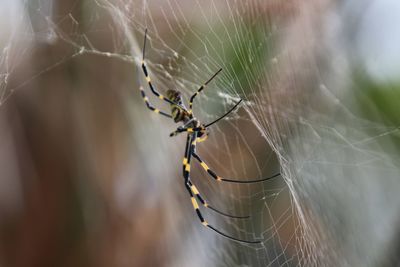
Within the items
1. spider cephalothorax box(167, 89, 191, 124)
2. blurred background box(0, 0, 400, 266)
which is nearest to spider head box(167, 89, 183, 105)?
spider cephalothorax box(167, 89, 191, 124)

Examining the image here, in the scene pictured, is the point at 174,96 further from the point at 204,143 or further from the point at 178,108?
the point at 204,143

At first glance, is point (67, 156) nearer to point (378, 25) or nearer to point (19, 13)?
point (19, 13)

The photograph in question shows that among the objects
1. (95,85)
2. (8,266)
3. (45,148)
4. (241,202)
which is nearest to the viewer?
(8,266)

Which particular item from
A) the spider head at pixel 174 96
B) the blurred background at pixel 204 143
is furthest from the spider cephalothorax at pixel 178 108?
the blurred background at pixel 204 143

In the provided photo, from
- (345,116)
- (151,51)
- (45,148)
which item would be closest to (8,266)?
(45,148)

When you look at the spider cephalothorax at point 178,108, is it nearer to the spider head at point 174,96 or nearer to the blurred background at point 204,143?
the spider head at point 174,96

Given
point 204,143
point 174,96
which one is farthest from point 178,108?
point 204,143

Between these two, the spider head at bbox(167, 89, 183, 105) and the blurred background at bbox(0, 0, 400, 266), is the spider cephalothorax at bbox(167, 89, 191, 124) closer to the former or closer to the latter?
the spider head at bbox(167, 89, 183, 105)

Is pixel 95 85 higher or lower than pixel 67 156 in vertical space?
higher
